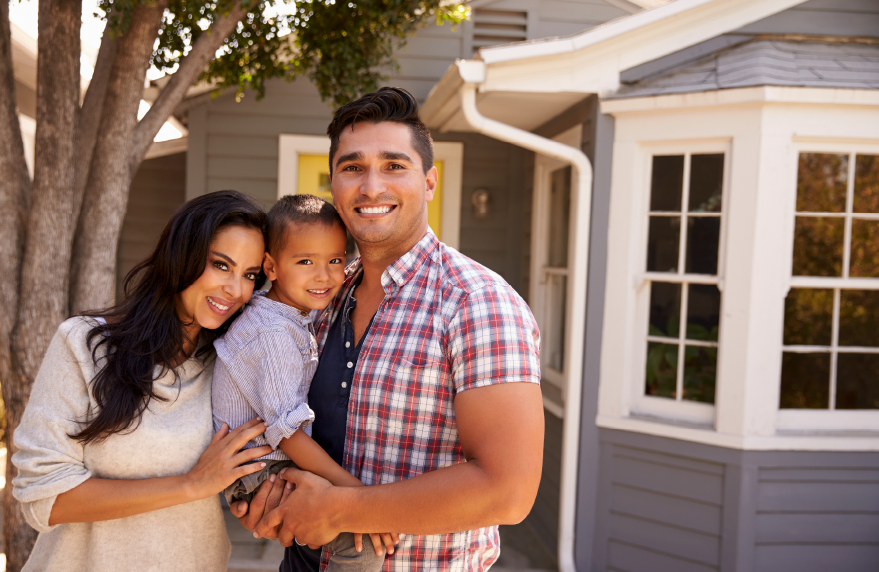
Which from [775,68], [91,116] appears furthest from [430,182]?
[775,68]

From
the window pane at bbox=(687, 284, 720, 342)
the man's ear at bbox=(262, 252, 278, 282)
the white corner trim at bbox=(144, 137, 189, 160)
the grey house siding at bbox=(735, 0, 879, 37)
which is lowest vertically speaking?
the window pane at bbox=(687, 284, 720, 342)

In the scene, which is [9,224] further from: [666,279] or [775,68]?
[775,68]

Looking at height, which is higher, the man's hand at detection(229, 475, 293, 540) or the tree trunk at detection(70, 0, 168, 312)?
the tree trunk at detection(70, 0, 168, 312)

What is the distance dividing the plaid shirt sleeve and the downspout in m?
2.34

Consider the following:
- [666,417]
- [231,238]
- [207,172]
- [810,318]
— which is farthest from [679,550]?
[207,172]

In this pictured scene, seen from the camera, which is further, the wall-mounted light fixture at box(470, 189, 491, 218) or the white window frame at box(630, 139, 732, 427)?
the wall-mounted light fixture at box(470, 189, 491, 218)

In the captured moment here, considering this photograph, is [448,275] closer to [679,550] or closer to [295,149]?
[679,550]

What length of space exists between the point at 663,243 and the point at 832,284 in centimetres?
89

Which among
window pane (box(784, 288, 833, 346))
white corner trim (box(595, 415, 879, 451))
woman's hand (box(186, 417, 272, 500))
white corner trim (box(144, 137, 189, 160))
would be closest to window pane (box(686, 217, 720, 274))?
window pane (box(784, 288, 833, 346))

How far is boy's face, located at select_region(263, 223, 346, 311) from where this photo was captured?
74.0 inches

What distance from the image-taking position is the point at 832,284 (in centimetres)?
351

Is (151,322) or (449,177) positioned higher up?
(449,177)

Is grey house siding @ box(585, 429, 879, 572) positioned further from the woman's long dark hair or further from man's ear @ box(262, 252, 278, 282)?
the woman's long dark hair

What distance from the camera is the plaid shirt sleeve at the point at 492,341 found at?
1384 millimetres
